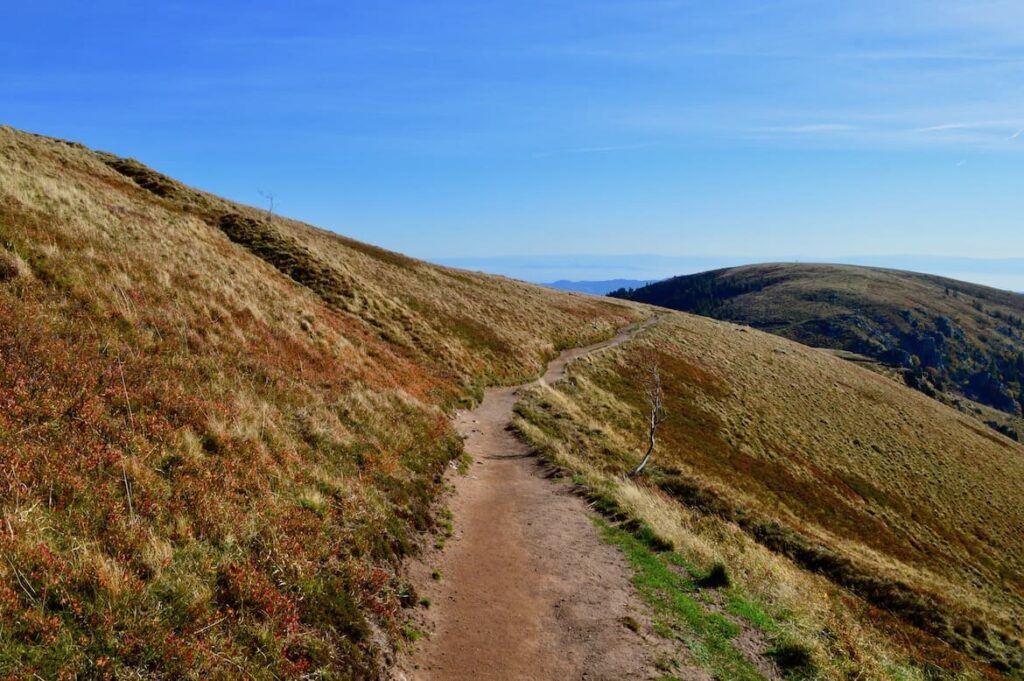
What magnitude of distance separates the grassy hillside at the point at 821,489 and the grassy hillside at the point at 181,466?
9.02 m

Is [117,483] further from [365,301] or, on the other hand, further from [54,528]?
[365,301]

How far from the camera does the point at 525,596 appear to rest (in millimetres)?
11297

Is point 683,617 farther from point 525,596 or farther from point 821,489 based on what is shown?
point 821,489

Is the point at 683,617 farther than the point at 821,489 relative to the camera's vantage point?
No

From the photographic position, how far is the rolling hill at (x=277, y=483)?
6445 mm

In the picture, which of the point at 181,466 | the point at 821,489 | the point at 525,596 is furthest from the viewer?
the point at 821,489

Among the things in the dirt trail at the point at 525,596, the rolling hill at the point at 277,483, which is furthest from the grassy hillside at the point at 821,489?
the dirt trail at the point at 525,596

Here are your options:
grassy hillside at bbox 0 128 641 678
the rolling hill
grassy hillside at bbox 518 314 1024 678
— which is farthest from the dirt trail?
grassy hillside at bbox 518 314 1024 678

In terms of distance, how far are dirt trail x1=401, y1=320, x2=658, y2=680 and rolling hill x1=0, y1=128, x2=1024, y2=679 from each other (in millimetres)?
865

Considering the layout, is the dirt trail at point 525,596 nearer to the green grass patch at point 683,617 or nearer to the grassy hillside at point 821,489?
the green grass patch at point 683,617

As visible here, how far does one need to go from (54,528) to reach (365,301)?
29226 millimetres

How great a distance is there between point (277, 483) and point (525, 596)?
5.85 metres

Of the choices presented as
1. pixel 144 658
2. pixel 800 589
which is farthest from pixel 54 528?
pixel 800 589

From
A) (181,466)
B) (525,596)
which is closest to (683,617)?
(525,596)
